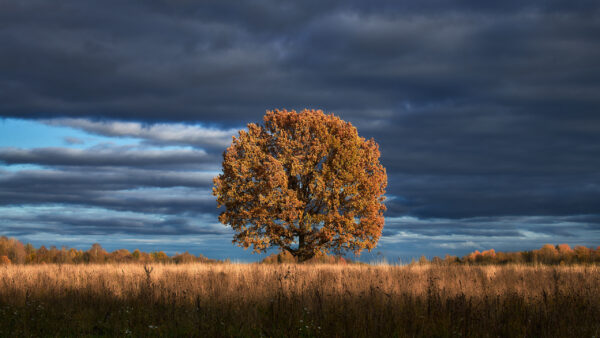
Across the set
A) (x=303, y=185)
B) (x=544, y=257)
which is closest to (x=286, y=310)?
(x=303, y=185)

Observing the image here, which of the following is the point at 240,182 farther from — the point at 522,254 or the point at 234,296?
the point at 522,254

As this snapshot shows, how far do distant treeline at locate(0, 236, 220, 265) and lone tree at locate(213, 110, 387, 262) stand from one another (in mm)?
6005

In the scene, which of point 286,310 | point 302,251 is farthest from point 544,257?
point 286,310

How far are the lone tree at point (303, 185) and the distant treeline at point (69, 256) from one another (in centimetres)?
600

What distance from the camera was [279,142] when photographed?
2948 cm

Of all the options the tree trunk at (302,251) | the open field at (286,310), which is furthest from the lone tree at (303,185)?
the open field at (286,310)

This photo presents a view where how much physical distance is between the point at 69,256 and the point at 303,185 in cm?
2143

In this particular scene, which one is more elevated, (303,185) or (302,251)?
(303,185)

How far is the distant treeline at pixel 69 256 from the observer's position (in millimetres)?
34656

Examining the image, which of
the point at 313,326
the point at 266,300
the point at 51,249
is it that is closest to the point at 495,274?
the point at 266,300

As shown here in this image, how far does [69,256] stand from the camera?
124ft

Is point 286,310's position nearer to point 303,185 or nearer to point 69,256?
point 303,185

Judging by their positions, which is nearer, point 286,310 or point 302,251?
point 286,310

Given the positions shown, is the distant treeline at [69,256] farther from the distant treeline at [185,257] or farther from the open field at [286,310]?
the open field at [286,310]
